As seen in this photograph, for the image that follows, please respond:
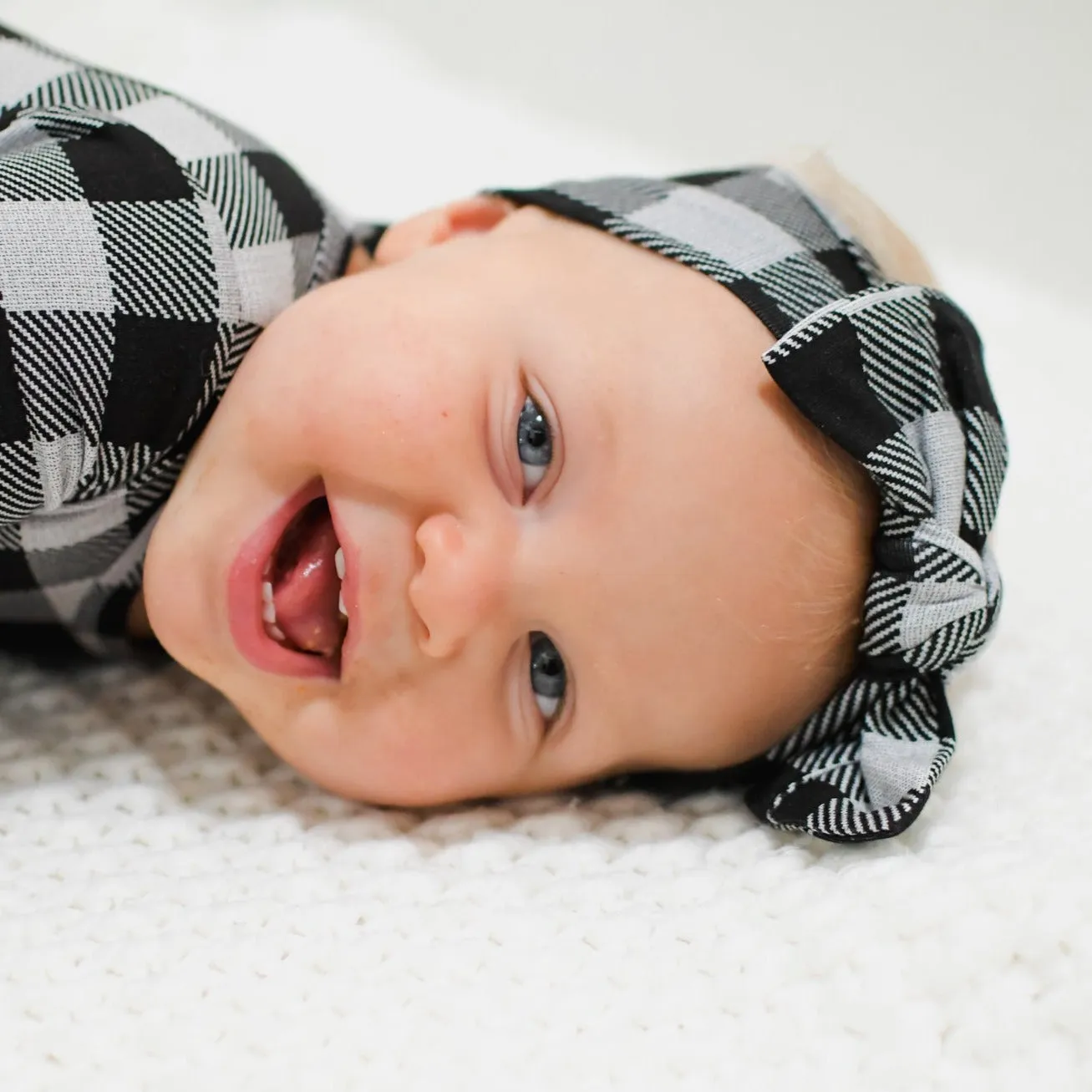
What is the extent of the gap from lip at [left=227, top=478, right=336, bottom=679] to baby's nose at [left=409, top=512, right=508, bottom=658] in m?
0.07

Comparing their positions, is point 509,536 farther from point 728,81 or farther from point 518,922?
point 728,81

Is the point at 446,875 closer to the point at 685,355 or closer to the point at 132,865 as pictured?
the point at 132,865

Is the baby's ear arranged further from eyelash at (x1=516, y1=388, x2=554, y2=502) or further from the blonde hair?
the blonde hair

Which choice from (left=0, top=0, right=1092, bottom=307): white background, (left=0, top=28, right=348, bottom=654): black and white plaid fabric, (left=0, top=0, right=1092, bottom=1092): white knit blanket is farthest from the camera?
(left=0, top=0, right=1092, bottom=307): white background

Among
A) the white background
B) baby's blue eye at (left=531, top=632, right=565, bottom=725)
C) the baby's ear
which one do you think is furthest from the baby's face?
the white background

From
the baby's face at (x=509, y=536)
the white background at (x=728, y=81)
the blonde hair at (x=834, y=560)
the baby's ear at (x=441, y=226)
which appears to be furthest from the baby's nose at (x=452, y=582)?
the white background at (x=728, y=81)

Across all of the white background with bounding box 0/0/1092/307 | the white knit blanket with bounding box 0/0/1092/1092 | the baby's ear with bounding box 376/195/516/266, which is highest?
the white background with bounding box 0/0/1092/307

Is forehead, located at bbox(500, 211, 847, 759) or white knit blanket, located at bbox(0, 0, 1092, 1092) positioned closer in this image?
white knit blanket, located at bbox(0, 0, 1092, 1092)

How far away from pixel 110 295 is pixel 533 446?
1.07 ft

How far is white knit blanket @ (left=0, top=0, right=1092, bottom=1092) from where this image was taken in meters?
0.70

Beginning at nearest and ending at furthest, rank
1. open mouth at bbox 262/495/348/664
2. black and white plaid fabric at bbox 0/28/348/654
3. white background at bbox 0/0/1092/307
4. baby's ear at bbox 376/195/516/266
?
black and white plaid fabric at bbox 0/28/348/654 → open mouth at bbox 262/495/348/664 → baby's ear at bbox 376/195/516/266 → white background at bbox 0/0/1092/307

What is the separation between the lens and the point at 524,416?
0.93 metres

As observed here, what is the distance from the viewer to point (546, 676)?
980 millimetres

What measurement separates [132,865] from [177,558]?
0.24 meters
